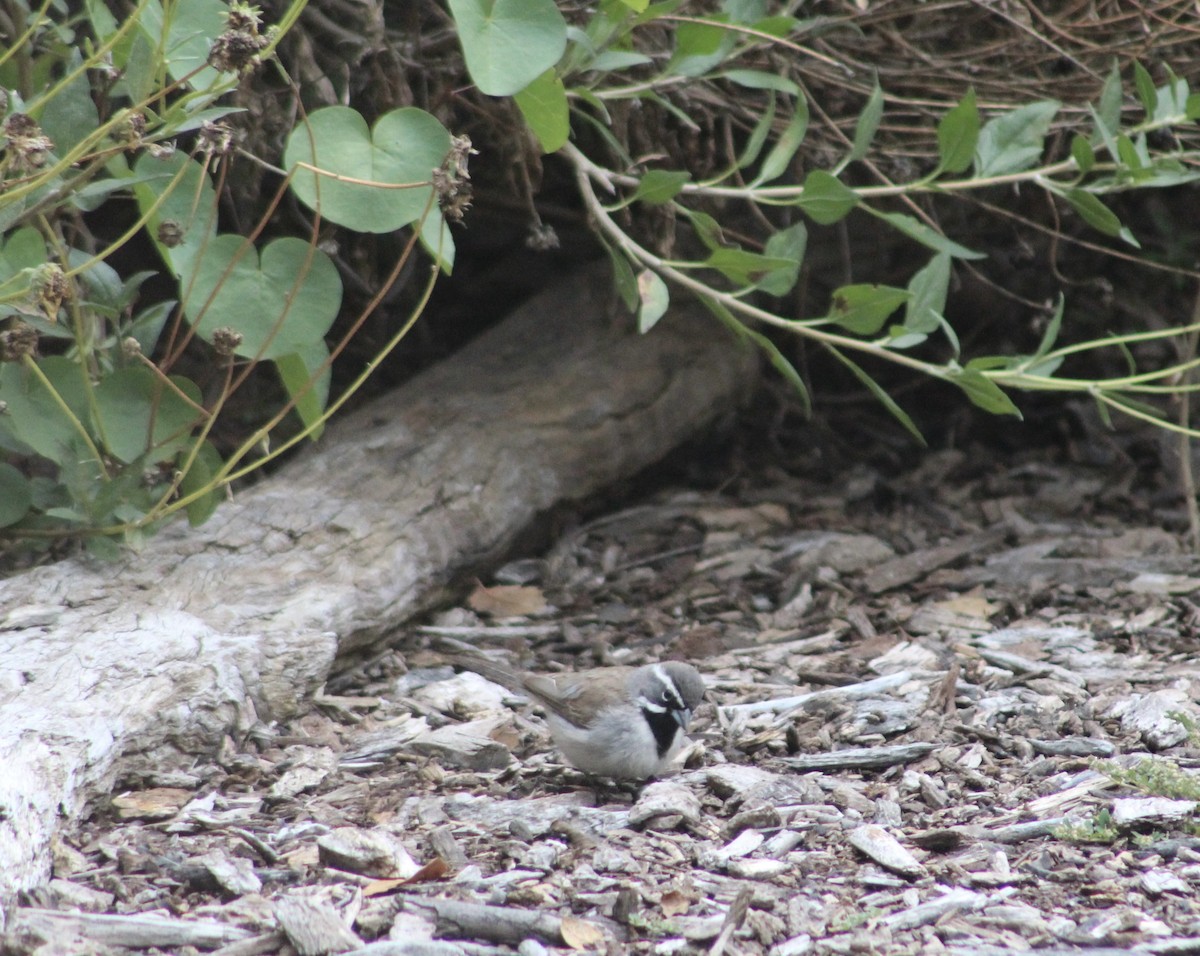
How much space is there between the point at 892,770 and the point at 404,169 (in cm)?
216

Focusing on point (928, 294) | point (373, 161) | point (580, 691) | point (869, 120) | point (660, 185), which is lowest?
point (580, 691)

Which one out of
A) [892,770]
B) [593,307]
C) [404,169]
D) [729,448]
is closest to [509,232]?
[593,307]

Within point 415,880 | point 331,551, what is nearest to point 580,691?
point 415,880

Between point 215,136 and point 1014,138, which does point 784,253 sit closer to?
point 1014,138

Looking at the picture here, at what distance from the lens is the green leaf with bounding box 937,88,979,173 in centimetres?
413

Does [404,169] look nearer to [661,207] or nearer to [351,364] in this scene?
[661,207]

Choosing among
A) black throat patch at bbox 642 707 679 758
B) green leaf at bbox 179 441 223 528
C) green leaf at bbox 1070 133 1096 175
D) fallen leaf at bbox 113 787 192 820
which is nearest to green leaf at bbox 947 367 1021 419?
green leaf at bbox 1070 133 1096 175

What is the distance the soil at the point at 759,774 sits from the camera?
2748 mm

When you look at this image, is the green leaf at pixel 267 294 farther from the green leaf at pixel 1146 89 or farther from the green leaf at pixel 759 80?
the green leaf at pixel 1146 89

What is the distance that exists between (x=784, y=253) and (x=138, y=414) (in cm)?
216

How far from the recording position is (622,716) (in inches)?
144

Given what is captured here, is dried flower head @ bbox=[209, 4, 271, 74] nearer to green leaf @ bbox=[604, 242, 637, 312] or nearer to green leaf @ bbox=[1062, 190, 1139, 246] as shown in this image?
green leaf @ bbox=[604, 242, 637, 312]

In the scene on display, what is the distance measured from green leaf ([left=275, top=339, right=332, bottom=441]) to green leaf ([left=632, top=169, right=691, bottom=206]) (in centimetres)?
113

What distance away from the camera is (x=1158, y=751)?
3598 millimetres
